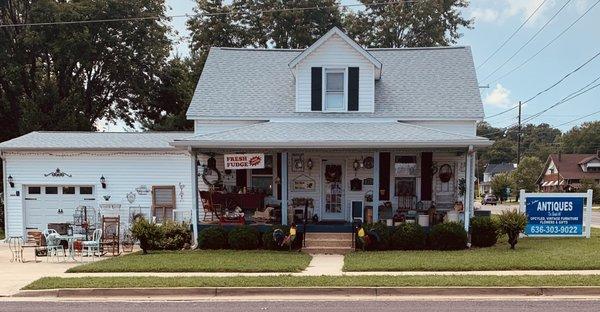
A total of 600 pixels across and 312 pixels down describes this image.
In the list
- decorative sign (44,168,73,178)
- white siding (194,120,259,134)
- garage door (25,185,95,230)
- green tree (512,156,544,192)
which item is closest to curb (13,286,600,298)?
garage door (25,185,95,230)

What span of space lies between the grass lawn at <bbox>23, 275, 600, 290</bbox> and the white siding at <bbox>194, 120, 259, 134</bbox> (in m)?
8.50

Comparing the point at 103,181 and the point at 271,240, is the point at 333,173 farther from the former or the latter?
the point at 103,181

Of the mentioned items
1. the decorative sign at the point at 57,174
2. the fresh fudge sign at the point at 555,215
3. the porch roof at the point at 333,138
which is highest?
the porch roof at the point at 333,138

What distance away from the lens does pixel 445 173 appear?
56.9 feet

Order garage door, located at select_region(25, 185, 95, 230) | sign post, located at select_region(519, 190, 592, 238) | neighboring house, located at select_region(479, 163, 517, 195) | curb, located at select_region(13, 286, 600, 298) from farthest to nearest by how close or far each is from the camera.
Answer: neighboring house, located at select_region(479, 163, 517, 195) → garage door, located at select_region(25, 185, 95, 230) → sign post, located at select_region(519, 190, 592, 238) → curb, located at select_region(13, 286, 600, 298)

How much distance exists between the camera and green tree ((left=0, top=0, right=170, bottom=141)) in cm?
2795

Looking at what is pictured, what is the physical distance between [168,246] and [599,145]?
108289 mm

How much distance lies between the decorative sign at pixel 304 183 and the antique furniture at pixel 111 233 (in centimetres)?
628

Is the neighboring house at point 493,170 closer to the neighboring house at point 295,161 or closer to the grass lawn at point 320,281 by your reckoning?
the neighboring house at point 295,161

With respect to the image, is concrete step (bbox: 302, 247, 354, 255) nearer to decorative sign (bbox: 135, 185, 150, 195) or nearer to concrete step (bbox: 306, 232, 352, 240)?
concrete step (bbox: 306, 232, 352, 240)

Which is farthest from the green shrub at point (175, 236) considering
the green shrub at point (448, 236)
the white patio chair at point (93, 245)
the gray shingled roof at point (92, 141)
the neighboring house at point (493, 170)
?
the neighboring house at point (493, 170)

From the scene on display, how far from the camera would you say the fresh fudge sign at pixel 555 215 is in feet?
55.6

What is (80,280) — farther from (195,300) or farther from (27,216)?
(27,216)

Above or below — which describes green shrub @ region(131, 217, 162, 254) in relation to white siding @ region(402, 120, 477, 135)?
below
